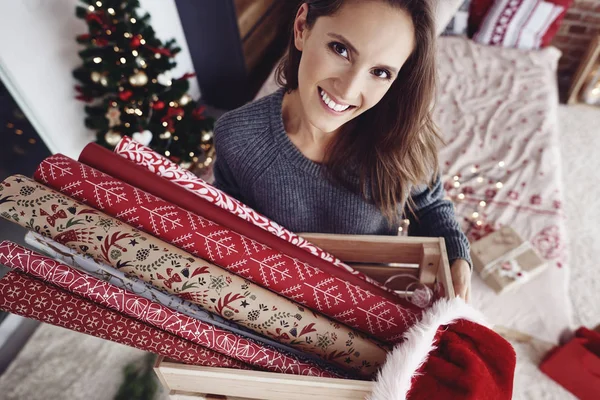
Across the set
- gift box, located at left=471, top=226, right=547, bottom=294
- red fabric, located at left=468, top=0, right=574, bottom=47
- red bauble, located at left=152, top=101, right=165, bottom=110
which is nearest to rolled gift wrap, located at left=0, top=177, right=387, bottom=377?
gift box, located at left=471, top=226, right=547, bottom=294

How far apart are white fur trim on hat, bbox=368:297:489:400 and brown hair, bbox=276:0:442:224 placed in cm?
31

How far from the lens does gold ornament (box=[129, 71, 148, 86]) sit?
5.53ft

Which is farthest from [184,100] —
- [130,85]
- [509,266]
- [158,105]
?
[509,266]

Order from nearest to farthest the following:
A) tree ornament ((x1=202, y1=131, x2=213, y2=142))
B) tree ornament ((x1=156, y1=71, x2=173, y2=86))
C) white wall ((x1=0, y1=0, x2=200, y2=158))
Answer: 1. white wall ((x1=0, y1=0, x2=200, y2=158))
2. tree ornament ((x1=156, y1=71, x2=173, y2=86))
3. tree ornament ((x1=202, y1=131, x2=213, y2=142))

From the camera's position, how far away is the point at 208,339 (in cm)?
54

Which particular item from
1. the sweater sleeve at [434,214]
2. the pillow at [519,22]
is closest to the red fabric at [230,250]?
the sweater sleeve at [434,214]

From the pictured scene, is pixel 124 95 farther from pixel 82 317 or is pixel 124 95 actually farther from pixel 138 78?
pixel 82 317

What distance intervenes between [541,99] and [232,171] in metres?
1.97

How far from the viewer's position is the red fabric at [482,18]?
2.35m

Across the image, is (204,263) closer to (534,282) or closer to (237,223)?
(237,223)

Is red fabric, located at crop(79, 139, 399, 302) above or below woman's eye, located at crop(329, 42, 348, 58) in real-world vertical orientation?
below

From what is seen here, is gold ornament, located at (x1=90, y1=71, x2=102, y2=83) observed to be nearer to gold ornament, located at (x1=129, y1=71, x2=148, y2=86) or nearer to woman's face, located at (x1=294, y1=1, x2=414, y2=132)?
gold ornament, located at (x1=129, y1=71, x2=148, y2=86)

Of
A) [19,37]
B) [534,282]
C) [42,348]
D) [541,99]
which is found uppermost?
[19,37]

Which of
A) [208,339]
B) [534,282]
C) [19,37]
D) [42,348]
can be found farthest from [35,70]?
[534,282]
